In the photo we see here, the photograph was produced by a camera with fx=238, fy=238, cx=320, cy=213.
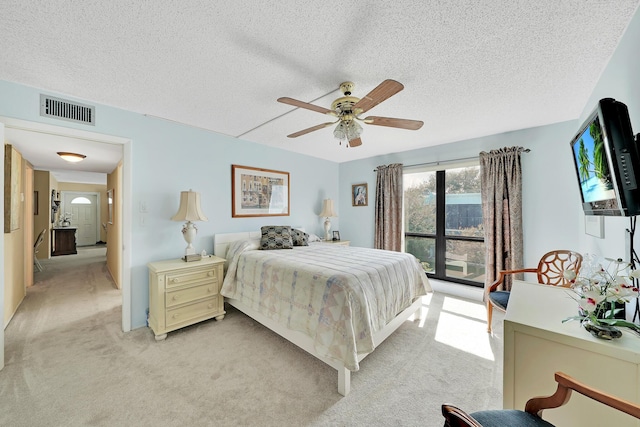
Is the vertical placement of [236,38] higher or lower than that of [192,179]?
higher

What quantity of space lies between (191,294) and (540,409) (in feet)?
9.48

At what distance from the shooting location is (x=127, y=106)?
8.32ft

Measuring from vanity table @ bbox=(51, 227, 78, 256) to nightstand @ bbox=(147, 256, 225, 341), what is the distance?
7.19m

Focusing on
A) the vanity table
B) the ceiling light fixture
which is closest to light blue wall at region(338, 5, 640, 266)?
the ceiling light fixture

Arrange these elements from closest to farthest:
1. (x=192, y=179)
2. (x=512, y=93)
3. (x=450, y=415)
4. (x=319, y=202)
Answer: (x=450, y=415)
(x=512, y=93)
(x=192, y=179)
(x=319, y=202)

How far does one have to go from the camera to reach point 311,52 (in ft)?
5.47

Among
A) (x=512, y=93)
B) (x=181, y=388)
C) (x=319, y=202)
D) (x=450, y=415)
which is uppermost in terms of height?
(x=512, y=93)

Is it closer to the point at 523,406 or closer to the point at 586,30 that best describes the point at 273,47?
the point at 586,30

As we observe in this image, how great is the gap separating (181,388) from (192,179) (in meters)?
2.31

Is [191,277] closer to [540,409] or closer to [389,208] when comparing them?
[540,409]

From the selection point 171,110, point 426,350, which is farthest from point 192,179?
point 426,350

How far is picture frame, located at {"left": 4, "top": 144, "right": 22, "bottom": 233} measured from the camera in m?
2.87

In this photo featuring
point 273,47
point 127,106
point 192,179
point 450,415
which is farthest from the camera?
point 192,179

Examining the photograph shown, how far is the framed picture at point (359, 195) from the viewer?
483 cm
